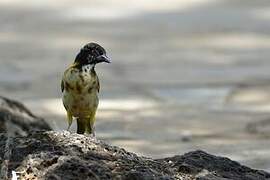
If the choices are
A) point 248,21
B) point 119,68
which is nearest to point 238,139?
point 119,68

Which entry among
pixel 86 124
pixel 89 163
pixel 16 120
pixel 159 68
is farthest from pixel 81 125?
pixel 159 68

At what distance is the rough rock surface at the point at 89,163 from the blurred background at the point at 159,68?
2.37 m

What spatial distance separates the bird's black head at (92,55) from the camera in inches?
253

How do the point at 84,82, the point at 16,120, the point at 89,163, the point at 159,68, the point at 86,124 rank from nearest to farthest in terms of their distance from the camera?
the point at 89,163
the point at 84,82
the point at 86,124
the point at 16,120
the point at 159,68

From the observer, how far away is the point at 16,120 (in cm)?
857

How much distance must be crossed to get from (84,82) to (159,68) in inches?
247

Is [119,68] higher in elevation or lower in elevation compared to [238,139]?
higher

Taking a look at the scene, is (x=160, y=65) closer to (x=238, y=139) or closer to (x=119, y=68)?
(x=119, y=68)

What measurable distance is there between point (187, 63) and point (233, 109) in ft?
6.74

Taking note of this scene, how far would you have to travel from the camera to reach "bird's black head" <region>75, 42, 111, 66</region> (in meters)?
6.44

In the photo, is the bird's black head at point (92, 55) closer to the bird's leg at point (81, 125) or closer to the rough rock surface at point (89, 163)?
the bird's leg at point (81, 125)

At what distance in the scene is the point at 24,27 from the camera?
14.4 meters

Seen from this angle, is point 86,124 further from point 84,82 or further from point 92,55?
point 92,55

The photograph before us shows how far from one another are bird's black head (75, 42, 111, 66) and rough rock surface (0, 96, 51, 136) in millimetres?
1809
